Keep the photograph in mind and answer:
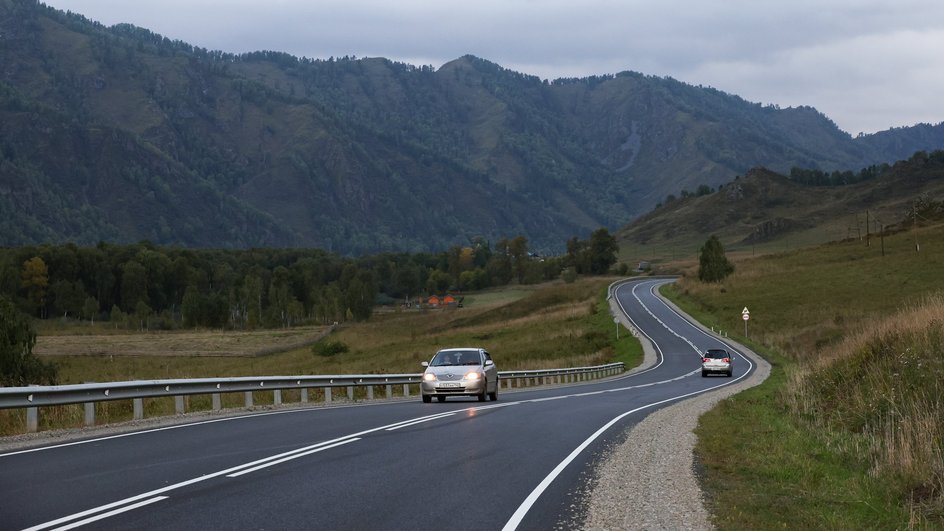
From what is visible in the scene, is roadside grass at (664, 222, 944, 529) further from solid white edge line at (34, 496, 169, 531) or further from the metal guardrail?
the metal guardrail

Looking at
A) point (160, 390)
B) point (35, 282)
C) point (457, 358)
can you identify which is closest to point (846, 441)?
point (160, 390)

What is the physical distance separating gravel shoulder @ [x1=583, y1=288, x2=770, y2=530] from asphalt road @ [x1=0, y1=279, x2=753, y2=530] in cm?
32

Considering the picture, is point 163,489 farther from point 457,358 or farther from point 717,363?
point 717,363

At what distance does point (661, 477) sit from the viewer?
1461 cm

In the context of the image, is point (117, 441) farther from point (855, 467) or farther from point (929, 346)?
point (929, 346)

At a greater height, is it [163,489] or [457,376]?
[163,489]

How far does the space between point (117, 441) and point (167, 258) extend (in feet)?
586

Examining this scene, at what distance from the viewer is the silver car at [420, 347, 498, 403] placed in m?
30.0

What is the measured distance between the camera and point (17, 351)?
101 ft

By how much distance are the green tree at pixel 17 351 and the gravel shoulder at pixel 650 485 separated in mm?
17868

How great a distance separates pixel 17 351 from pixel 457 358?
13.0m

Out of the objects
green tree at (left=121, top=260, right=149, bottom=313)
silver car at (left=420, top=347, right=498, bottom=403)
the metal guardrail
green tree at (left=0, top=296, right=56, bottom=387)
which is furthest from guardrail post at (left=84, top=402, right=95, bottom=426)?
green tree at (left=121, top=260, right=149, bottom=313)

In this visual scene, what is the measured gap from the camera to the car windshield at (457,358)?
102ft

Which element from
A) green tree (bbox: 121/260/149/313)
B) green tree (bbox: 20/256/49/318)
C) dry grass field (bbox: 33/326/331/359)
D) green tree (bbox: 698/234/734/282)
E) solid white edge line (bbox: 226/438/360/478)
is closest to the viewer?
solid white edge line (bbox: 226/438/360/478)
